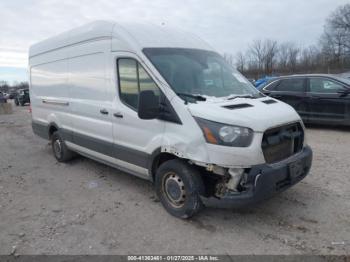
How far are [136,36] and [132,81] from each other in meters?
0.63

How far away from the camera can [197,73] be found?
4.16 metres

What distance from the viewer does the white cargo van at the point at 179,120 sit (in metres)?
3.32

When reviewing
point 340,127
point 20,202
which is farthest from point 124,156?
point 340,127

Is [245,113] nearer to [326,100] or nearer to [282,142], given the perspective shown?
[282,142]

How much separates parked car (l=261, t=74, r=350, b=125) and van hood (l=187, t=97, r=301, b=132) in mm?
5539

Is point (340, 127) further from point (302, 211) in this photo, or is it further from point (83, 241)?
point (83, 241)

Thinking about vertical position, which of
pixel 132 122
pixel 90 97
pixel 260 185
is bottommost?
pixel 260 185

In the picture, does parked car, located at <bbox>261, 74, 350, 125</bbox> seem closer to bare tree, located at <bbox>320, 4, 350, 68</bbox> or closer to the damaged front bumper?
the damaged front bumper

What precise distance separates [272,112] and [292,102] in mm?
6293

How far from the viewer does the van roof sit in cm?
421

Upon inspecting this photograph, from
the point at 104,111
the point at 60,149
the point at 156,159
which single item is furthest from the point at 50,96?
the point at 156,159

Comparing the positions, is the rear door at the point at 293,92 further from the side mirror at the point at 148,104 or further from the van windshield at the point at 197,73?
the side mirror at the point at 148,104

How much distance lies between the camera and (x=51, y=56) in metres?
6.37

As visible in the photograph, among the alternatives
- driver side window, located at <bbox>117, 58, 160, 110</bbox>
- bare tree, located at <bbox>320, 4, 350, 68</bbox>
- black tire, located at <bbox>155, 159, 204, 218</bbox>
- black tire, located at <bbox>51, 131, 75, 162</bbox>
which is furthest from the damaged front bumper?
bare tree, located at <bbox>320, 4, 350, 68</bbox>
